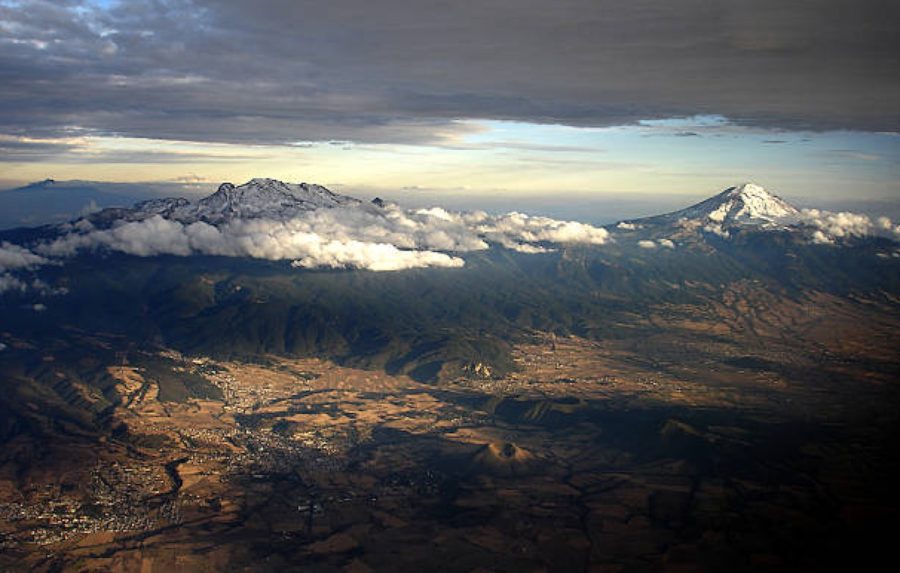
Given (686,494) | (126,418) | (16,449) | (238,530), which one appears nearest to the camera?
(238,530)

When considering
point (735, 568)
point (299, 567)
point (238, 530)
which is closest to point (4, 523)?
point (238, 530)

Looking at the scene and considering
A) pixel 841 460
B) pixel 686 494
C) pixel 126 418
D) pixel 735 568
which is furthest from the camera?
pixel 126 418

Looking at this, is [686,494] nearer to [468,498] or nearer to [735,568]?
[735,568]

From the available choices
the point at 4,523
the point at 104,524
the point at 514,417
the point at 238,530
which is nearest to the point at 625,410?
the point at 514,417

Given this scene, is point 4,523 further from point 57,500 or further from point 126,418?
point 126,418

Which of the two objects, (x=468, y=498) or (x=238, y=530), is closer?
(x=238, y=530)

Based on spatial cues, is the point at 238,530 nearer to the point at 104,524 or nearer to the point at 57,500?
the point at 104,524

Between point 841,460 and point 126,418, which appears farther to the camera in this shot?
point 126,418

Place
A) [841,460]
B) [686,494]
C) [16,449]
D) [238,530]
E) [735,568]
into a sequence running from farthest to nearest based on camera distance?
[16,449] < [841,460] < [686,494] < [238,530] < [735,568]

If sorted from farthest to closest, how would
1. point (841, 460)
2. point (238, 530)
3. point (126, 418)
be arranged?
1. point (126, 418)
2. point (841, 460)
3. point (238, 530)
